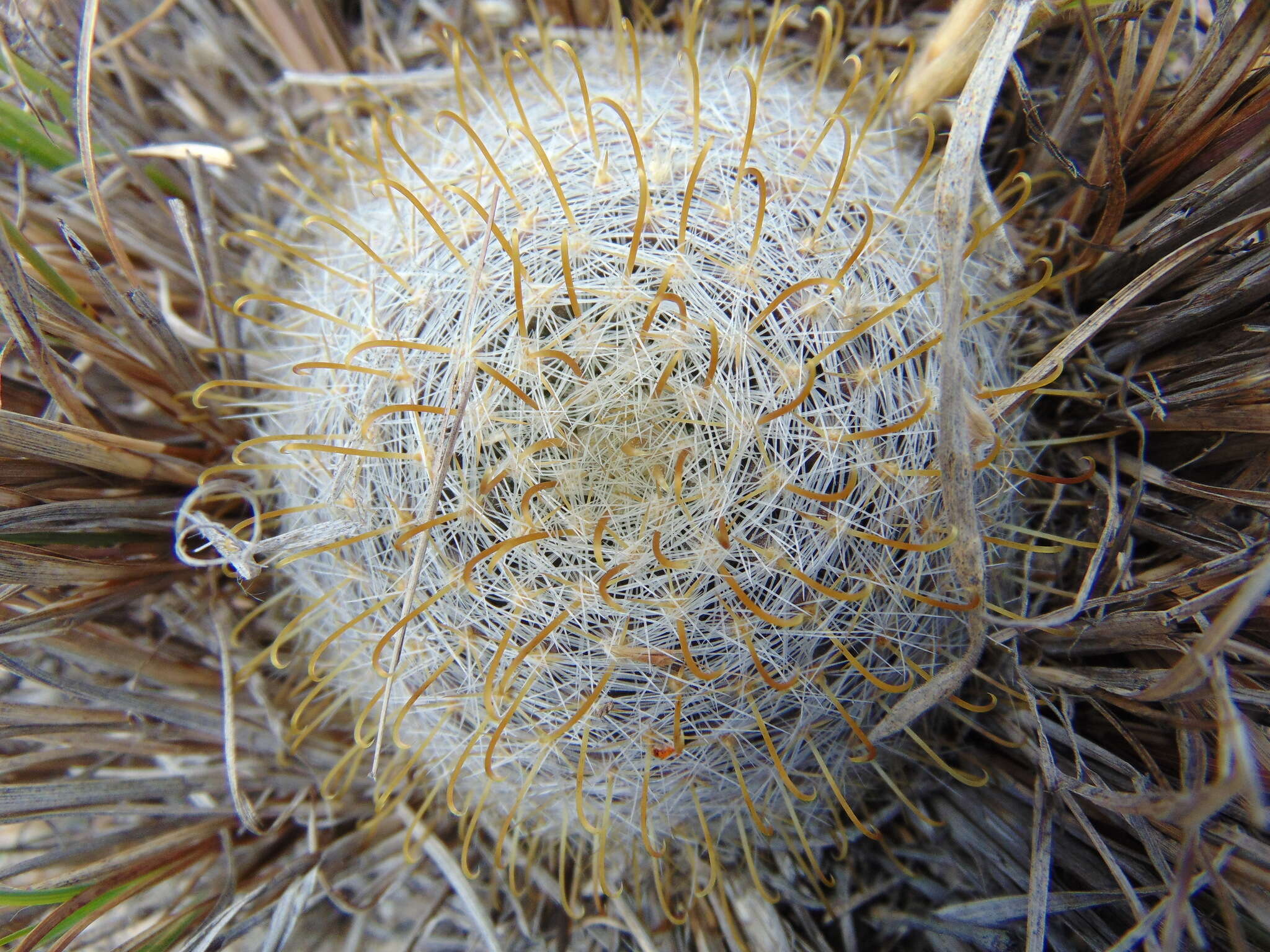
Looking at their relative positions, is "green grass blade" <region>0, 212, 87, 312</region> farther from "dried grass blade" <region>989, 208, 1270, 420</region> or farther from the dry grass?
"dried grass blade" <region>989, 208, 1270, 420</region>

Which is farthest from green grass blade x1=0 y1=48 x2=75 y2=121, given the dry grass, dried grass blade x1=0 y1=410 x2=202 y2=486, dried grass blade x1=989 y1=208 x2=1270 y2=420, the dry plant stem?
dried grass blade x1=989 y1=208 x2=1270 y2=420

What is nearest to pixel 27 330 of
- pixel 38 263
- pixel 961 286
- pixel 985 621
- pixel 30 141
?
pixel 38 263

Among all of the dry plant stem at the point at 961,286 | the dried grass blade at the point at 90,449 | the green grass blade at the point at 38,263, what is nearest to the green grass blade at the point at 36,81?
the green grass blade at the point at 38,263

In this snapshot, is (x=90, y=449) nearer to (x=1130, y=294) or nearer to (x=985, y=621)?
(x=985, y=621)

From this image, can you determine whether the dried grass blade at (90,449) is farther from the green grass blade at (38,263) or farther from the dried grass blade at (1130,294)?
the dried grass blade at (1130,294)

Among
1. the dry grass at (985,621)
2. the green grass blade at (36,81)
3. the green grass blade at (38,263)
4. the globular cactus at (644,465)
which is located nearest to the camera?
the globular cactus at (644,465)

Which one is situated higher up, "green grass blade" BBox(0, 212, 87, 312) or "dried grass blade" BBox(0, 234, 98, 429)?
"green grass blade" BBox(0, 212, 87, 312)
